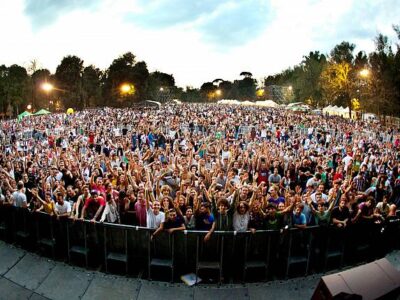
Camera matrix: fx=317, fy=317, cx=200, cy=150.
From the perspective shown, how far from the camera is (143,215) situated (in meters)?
6.59

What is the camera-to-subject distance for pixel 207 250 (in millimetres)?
5887

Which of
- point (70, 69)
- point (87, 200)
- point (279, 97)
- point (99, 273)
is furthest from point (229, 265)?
point (279, 97)

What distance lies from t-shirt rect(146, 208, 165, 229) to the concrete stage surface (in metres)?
1.04

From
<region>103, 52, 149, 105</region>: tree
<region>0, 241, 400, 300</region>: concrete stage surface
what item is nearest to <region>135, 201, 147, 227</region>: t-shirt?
<region>0, 241, 400, 300</region>: concrete stage surface

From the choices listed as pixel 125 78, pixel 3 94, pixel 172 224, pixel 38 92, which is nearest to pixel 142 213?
pixel 172 224

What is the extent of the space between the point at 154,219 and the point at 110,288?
1.45m

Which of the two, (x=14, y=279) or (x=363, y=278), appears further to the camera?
(x=14, y=279)

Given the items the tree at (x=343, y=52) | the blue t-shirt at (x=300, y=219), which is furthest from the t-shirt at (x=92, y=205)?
the tree at (x=343, y=52)

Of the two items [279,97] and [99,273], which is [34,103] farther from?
[99,273]

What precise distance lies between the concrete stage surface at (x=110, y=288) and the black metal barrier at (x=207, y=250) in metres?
0.17

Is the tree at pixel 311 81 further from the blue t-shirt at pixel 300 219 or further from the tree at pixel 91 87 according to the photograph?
the blue t-shirt at pixel 300 219

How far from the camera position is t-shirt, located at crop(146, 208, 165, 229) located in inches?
240

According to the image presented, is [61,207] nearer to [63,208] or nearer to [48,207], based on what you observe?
[63,208]

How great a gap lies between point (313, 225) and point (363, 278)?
218 centimetres
